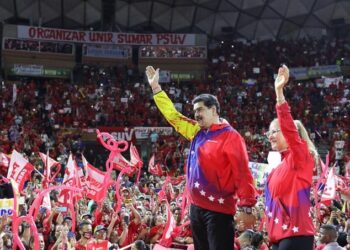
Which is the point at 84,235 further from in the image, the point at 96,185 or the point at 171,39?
the point at 171,39

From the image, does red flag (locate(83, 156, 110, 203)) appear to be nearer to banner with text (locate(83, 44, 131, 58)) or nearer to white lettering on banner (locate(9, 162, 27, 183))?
white lettering on banner (locate(9, 162, 27, 183))

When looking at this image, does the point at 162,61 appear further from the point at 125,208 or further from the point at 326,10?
the point at 125,208

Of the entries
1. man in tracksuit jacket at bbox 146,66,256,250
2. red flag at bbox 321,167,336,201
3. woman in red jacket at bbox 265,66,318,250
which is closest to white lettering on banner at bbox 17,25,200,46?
red flag at bbox 321,167,336,201

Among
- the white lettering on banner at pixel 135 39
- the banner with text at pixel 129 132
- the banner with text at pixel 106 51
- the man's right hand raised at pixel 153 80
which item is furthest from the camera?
the banner with text at pixel 106 51

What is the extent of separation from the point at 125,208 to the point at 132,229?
1.14 m

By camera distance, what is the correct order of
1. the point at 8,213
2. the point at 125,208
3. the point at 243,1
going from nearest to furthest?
the point at 8,213
the point at 125,208
the point at 243,1

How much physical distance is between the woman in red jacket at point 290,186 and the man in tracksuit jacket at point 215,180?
0.22 meters

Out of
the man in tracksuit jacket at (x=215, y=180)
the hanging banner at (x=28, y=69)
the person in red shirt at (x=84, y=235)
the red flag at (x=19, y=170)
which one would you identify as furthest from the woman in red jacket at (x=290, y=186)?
the hanging banner at (x=28, y=69)

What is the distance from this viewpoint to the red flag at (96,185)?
34.9 feet

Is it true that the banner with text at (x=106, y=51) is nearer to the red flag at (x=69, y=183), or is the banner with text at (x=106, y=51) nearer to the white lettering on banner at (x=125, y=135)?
the white lettering on banner at (x=125, y=135)

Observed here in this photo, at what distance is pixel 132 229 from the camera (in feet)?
32.3

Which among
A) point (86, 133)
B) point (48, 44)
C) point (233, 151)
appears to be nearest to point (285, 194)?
point (233, 151)

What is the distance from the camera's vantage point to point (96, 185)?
11.1 metres

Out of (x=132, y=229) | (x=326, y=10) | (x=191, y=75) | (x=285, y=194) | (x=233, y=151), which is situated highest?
(x=326, y=10)
